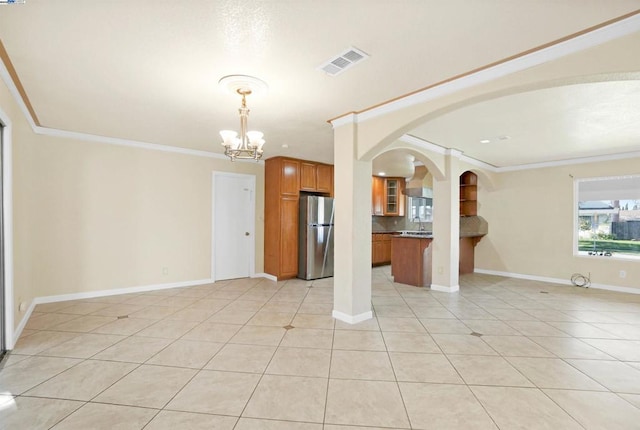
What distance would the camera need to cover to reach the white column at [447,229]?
4859 millimetres

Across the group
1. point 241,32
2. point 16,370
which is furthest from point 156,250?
point 241,32

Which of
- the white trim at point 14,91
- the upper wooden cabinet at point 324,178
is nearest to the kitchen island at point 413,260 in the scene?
the upper wooden cabinet at point 324,178

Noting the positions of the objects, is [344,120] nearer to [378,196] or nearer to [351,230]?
[351,230]

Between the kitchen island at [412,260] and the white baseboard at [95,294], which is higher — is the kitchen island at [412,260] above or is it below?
above

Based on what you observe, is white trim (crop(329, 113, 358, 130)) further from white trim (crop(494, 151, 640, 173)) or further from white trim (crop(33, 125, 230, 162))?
white trim (crop(494, 151, 640, 173))

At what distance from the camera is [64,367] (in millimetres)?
2373

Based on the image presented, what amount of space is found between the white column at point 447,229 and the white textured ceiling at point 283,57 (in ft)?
3.80

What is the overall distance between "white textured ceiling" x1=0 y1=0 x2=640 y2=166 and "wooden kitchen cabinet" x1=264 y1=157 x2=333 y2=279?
73.6 inches

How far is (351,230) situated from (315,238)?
2.40 metres

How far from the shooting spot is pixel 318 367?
7.89 feet

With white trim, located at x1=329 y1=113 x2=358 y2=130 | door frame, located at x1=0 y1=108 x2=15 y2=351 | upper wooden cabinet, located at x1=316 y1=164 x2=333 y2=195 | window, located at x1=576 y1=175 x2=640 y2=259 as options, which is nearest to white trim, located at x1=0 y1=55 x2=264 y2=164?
door frame, located at x1=0 y1=108 x2=15 y2=351

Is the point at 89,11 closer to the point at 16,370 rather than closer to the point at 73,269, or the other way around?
the point at 16,370

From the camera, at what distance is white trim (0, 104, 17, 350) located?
8.81 feet

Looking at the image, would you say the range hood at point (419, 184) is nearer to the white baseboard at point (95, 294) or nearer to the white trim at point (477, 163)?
the white trim at point (477, 163)
